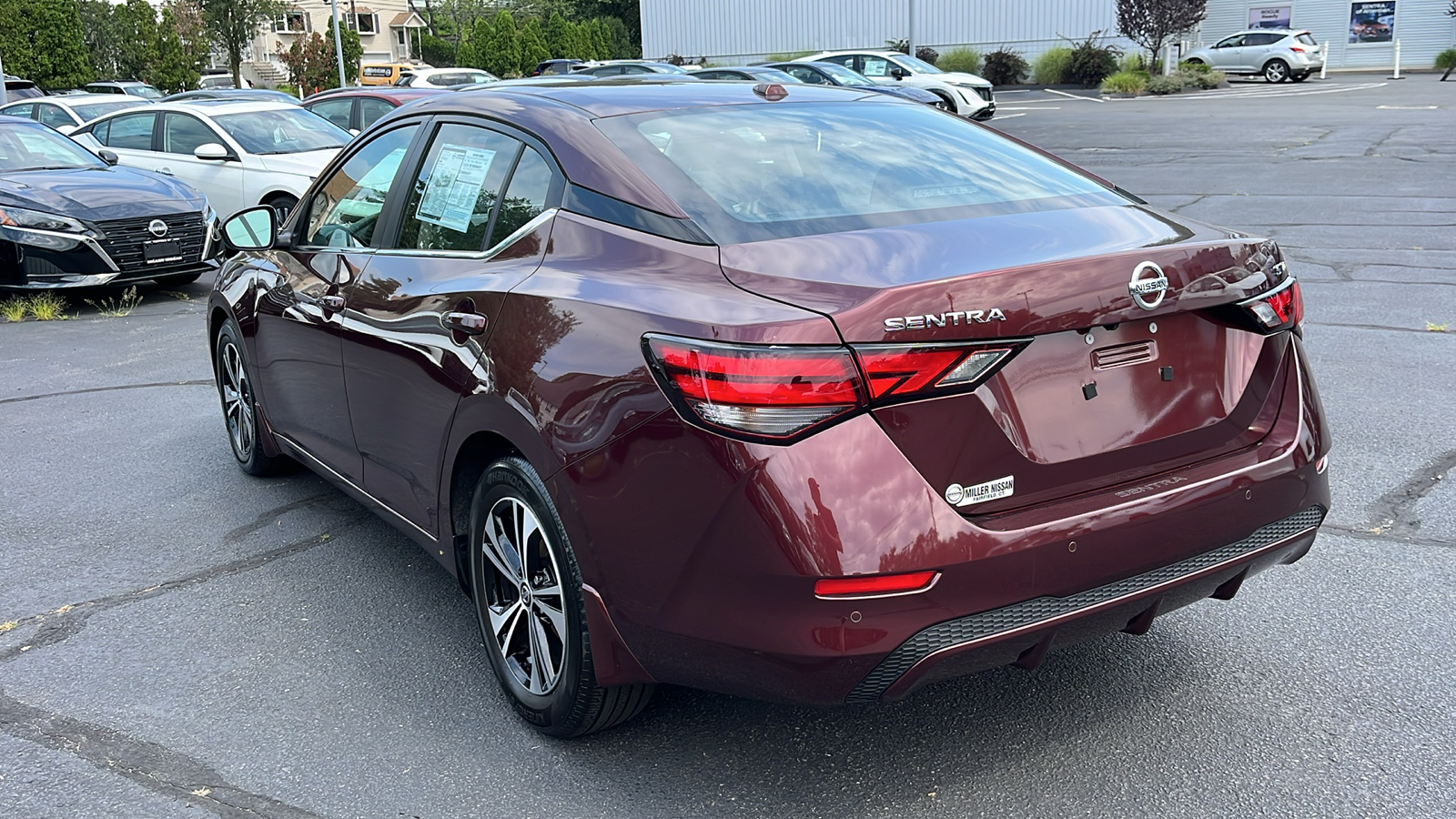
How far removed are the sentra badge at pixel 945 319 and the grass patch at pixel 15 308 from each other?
9.69 meters

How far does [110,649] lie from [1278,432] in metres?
3.45

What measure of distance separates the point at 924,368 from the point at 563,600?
1.09 meters

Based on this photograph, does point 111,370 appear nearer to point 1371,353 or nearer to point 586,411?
point 586,411

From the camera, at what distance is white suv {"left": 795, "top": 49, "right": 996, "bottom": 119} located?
26297 mm

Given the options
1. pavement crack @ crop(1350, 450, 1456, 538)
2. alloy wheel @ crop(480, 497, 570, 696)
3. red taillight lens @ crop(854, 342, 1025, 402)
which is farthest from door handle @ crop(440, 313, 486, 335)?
pavement crack @ crop(1350, 450, 1456, 538)

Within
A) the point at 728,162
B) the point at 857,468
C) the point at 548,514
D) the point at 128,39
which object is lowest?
the point at 548,514

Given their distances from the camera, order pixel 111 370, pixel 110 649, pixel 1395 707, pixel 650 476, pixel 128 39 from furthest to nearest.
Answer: pixel 128 39 → pixel 111 370 → pixel 110 649 → pixel 1395 707 → pixel 650 476

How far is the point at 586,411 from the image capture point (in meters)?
2.76

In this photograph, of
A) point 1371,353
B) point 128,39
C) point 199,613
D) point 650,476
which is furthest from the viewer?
point 128,39

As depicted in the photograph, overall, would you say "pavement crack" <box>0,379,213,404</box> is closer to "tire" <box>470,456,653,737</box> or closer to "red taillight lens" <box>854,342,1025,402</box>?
"tire" <box>470,456,653,737</box>

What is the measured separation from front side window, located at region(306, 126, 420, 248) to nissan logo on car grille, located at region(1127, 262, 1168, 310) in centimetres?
243

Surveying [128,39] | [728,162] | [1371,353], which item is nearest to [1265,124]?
[1371,353]

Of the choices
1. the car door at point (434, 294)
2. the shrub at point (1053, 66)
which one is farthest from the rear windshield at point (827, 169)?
the shrub at point (1053, 66)

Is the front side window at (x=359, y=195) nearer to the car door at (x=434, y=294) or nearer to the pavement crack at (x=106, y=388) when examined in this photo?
the car door at (x=434, y=294)
